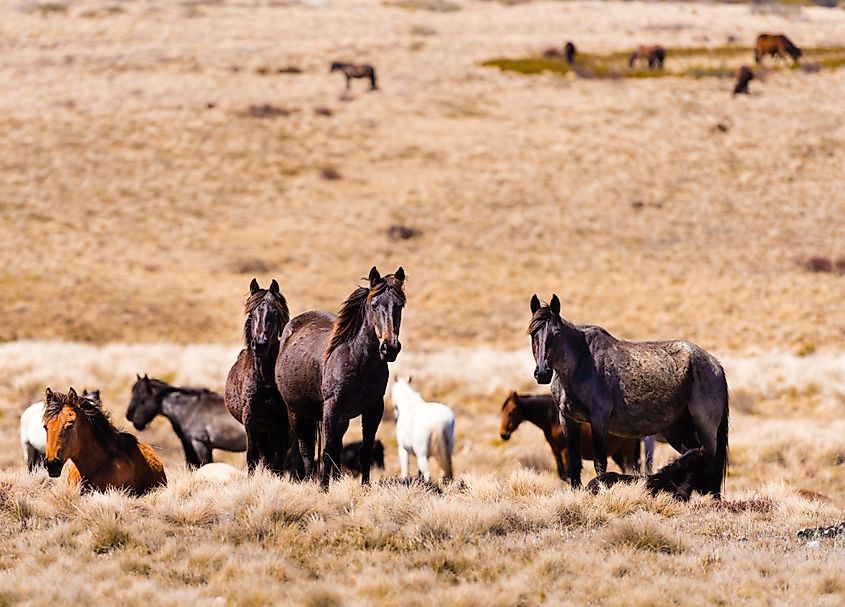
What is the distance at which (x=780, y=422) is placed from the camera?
21.0 m

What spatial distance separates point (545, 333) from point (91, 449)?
4.74 metres

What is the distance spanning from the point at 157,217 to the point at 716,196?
23145 mm

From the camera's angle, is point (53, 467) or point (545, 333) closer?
point (53, 467)

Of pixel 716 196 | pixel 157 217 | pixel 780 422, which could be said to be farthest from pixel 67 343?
pixel 716 196

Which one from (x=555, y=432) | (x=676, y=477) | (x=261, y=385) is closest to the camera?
(x=261, y=385)

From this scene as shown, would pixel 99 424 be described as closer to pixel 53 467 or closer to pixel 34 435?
pixel 53 467

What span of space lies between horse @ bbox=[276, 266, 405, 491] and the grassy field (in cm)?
71

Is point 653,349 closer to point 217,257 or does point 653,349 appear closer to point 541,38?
point 217,257

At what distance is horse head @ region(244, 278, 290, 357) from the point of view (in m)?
10.8

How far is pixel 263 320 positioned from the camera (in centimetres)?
1089

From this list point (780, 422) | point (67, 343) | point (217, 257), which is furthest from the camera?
point (217, 257)

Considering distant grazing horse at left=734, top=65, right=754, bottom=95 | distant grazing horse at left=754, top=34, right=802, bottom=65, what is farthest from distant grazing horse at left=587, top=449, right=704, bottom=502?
distant grazing horse at left=754, top=34, right=802, bottom=65

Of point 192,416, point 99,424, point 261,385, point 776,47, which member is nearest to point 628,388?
point 261,385

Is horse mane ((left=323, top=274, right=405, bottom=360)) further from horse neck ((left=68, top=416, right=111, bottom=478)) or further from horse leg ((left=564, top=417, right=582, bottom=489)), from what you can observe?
horse leg ((left=564, top=417, right=582, bottom=489))
